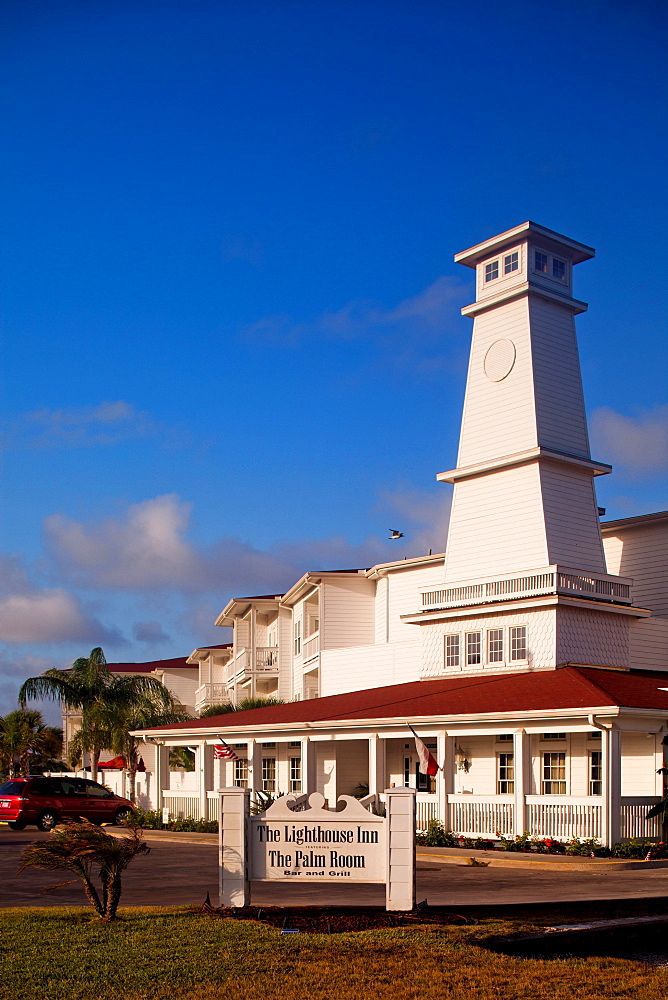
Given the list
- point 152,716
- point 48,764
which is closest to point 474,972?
point 152,716

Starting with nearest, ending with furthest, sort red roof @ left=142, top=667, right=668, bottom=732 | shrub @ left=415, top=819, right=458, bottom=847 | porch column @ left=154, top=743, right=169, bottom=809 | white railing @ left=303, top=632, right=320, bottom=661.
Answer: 1. red roof @ left=142, top=667, right=668, bottom=732
2. shrub @ left=415, top=819, right=458, bottom=847
3. porch column @ left=154, top=743, right=169, bottom=809
4. white railing @ left=303, top=632, right=320, bottom=661

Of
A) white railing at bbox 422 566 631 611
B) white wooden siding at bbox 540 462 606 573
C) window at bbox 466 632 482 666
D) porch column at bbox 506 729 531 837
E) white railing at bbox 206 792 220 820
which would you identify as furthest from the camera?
white railing at bbox 206 792 220 820

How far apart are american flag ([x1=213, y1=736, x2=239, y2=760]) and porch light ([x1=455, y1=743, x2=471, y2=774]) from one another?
710 cm

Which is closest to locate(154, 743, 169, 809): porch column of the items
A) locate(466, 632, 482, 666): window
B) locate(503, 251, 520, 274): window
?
locate(466, 632, 482, 666): window

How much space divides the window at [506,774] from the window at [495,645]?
9.94ft

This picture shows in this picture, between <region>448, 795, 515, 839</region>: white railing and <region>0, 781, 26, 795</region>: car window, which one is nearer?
<region>448, 795, 515, 839</region>: white railing

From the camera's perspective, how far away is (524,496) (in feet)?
108

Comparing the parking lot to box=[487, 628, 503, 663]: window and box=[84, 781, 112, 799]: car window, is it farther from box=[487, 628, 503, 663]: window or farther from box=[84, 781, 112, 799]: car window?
box=[84, 781, 112, 799]: car window

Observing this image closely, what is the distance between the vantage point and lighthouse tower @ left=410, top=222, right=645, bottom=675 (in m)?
31.3

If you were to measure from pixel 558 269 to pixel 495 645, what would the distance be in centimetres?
1184

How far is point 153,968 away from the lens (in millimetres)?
9734

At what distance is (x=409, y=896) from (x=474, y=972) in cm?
281

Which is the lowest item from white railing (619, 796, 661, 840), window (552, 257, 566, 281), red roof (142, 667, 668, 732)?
white railing (619, 796, 661, 840)

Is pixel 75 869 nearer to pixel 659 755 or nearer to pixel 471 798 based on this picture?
pixel 471 798
